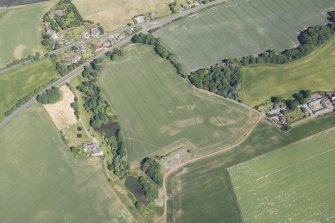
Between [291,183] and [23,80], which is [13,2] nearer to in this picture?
[23,80]

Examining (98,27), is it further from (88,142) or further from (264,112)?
(264,112)

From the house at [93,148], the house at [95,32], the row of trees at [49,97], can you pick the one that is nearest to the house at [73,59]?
the house at [95,32]

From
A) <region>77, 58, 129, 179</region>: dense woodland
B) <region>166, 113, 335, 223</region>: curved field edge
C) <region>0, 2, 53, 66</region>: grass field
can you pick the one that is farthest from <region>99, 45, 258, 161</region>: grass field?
<region>0, 2, 53, 66</region>: grass field

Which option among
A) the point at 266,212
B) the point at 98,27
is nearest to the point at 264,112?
the point at 266,212

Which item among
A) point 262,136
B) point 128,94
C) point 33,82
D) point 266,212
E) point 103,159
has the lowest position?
point 266,212

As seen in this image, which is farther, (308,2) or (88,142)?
(308,2)

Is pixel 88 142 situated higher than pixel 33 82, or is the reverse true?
pixel 33 82

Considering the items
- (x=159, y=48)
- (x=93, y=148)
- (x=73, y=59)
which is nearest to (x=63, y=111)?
(x=93, y=148)
